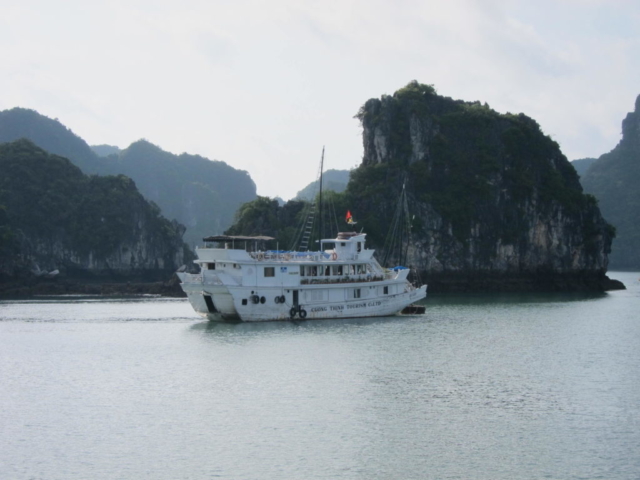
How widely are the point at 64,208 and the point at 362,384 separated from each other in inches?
3985

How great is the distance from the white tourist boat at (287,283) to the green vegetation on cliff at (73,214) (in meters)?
70.3

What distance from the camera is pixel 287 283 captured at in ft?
171

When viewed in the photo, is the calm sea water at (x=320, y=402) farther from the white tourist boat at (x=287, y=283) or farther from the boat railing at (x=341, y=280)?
the boat railing at (x=341, y=280)

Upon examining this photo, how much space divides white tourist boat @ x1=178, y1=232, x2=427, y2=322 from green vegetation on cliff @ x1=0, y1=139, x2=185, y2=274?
70263mm

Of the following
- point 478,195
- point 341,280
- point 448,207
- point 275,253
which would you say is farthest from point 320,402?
point 478,195

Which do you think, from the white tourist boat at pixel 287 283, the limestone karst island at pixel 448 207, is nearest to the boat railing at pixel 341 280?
the white tourist boat at pixel 287 283

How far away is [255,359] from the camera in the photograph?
121 feet

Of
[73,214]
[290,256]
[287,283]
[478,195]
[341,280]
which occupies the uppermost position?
[478,195]

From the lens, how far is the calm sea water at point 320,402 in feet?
71.8

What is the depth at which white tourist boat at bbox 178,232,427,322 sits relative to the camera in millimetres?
50406

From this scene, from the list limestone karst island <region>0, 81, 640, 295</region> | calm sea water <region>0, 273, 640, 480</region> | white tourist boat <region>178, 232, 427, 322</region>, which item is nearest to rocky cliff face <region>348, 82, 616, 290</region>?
limestone karst island <region>0, 81, 640, 295</region>

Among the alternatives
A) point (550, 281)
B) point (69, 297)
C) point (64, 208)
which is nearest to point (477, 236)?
point (550, 281)

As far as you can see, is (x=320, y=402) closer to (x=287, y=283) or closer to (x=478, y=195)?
(x=287, y=283)

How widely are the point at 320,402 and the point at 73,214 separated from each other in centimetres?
10331
